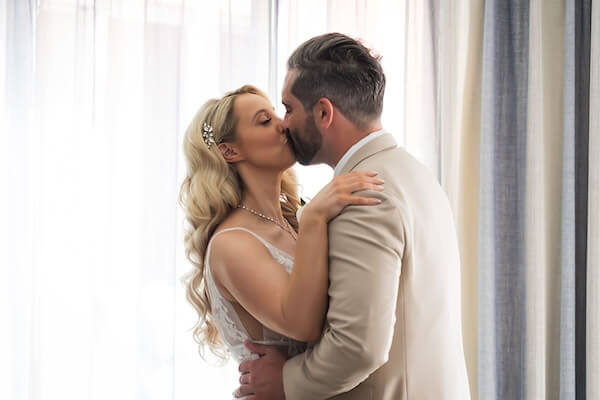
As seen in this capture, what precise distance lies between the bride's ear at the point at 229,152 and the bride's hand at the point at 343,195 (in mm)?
449

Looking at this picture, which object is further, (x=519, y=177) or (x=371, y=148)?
(x=519, y=177)

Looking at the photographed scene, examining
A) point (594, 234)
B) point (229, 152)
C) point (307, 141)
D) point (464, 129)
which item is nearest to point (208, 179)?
point (229, 152)

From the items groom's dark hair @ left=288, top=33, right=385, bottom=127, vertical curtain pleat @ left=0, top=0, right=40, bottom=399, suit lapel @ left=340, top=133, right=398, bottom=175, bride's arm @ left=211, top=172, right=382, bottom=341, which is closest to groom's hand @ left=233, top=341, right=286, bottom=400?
bride's arm @ left=211, top=172, right=382, bottom=341

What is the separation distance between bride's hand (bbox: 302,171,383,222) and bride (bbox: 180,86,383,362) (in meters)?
0.22

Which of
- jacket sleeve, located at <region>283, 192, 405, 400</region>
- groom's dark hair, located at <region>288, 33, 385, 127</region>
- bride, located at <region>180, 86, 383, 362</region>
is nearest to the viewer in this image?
jacket sleeve, located at <region>283, 192, 405, 400</region>

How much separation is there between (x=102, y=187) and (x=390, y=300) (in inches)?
45.2

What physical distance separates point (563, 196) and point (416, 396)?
1285 millimetres

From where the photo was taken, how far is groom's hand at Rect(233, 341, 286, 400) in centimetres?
164

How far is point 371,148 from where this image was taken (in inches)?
61.3

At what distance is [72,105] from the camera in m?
2.14

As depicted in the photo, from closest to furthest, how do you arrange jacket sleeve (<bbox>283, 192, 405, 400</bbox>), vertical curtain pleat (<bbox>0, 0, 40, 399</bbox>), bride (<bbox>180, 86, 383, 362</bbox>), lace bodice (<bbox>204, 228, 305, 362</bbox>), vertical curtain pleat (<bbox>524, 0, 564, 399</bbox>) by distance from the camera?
jacket sleeve (<bbox>283, 192, 405, 400</bbox>), bride (<bbox>180, 86, 383, 362</bbox>), lace bodice (<bbox>204, 228, 305, 362</bbox>), vertical curtain pleat (<bbox>0, 0, 40, 399</bbox>), vertical curtain pleat (<bbox>524, 0, 564, 399</bbox>)

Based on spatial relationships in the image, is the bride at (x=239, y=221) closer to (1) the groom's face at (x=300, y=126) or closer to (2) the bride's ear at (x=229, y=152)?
(2) the bride's ear at (x=229, y=152)

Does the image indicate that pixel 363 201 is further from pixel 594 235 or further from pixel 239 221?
pixel 594 235

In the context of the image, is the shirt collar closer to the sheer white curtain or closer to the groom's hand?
the groom's hand
